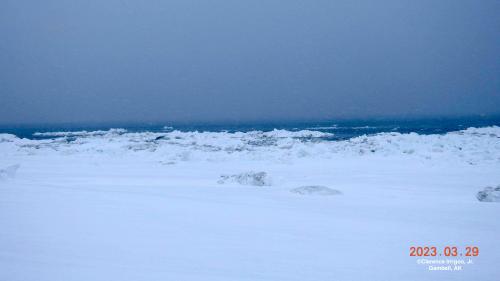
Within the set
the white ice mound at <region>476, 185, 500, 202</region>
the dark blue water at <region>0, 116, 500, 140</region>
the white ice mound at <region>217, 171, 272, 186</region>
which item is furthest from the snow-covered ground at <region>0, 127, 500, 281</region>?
the dark blue water at <region>0, 116, 500, 140</region>

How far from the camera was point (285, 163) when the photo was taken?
9.91m

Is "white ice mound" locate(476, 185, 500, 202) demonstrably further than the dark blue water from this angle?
No

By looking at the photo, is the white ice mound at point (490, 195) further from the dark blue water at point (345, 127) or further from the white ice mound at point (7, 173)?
the dark blue water at point (345, 127)

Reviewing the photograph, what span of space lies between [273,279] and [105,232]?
1.55 meters

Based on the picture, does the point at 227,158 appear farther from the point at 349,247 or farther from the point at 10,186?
the point at 349,247

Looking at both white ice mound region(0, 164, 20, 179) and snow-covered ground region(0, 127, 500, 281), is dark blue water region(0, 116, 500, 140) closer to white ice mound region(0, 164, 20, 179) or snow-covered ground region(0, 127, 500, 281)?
snow-covered ground region(0, 127, 500, 281)

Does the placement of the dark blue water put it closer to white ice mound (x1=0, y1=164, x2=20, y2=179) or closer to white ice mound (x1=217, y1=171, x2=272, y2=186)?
white ice mound (x1=217, y1=171, x2=272, y2=186)
